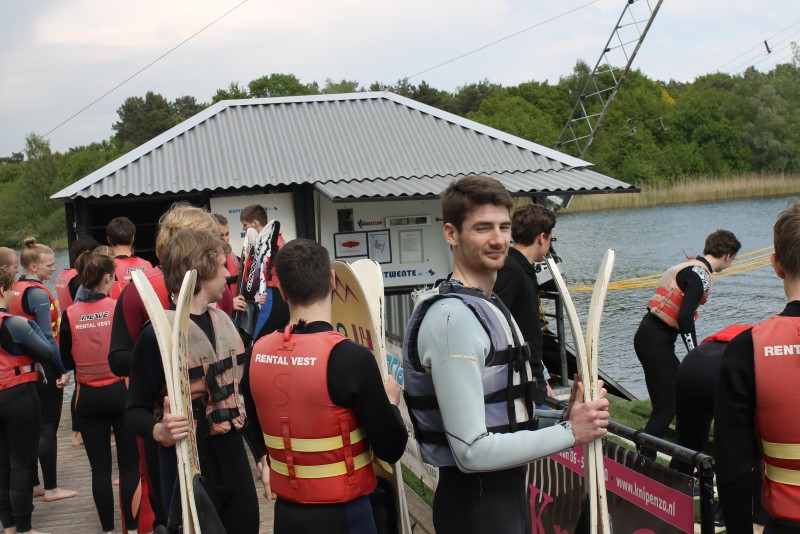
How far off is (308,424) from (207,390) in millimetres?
889

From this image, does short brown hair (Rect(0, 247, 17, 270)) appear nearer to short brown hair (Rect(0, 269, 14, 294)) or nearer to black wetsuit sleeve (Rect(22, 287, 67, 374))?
short brown hair (Rect(0, 269, 14, 294))

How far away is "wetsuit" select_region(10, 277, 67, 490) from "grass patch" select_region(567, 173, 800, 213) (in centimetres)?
3517

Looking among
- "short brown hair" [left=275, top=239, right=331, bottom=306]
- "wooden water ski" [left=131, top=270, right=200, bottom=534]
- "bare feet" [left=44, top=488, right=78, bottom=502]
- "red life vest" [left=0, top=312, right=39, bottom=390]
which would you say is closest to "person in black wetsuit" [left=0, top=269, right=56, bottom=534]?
Result: "red life vest" [left=0, top=312, right=39, bottom=390]

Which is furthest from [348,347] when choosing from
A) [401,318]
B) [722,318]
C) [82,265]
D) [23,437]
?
[722,318]

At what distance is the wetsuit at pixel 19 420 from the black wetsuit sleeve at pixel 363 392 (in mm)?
3587

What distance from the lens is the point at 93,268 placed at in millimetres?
5676

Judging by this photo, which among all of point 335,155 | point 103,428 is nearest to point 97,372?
A: point 103,428

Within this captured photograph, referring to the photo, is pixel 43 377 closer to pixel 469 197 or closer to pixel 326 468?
pixel 326 468

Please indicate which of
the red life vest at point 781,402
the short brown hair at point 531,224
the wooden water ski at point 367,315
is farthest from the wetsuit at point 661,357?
the red life vest at point 781,402

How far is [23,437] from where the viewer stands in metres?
5.97

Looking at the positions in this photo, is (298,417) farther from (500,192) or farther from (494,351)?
(500,192)

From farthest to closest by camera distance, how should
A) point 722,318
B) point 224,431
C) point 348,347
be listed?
point 722,318 < point 224,431 < point 348,347

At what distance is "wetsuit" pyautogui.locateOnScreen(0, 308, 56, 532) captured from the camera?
5.89 meters

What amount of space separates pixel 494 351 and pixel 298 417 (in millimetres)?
854
